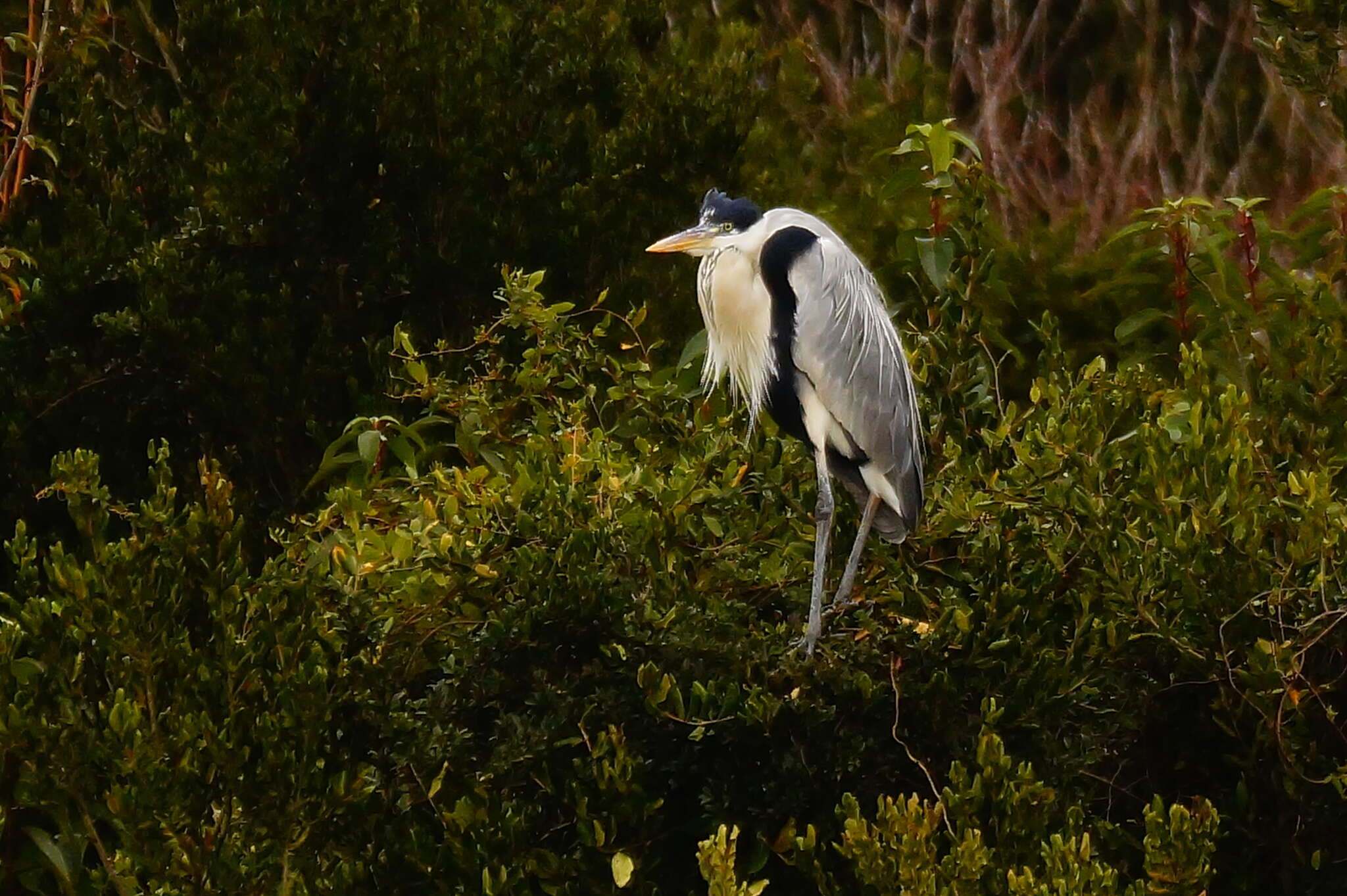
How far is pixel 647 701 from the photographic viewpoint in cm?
306

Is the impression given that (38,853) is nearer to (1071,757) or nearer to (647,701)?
(647,701)

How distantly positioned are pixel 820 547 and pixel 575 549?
73 centimetres

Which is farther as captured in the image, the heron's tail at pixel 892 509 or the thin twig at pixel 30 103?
the thin twig at pixel 30 103

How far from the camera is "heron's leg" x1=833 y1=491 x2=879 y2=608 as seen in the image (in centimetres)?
375

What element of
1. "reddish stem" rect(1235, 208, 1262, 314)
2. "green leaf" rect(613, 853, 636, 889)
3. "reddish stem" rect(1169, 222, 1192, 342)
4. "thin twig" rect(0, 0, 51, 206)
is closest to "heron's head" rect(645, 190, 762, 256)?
"reddish stem" rect(1169, 222, 1192, 342)

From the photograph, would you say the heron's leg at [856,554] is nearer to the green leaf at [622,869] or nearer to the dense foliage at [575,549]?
the dense foliage at [575,549]

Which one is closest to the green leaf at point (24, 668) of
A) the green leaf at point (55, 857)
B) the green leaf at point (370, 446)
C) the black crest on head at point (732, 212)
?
the green leaf at point (55, 857)

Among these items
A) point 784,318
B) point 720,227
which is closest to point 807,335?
point 784,318

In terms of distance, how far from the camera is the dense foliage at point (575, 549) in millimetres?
2920

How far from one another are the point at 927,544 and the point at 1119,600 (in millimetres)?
545

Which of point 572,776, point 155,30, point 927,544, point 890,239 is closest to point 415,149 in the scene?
point 155,30

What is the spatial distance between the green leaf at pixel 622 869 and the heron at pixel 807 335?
53.8 inches

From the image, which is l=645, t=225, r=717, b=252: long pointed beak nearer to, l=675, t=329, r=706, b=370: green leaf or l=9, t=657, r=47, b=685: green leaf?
l=675, t=329, r=706, b=370: green leaf

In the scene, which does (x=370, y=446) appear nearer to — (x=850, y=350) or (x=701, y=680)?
(x=850, y=350)
